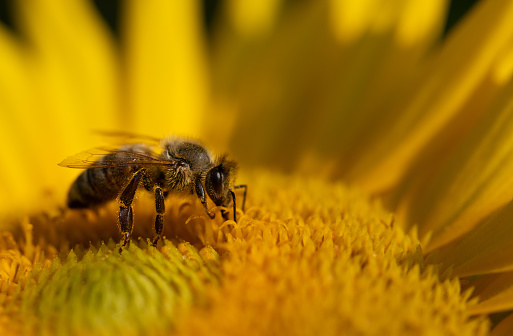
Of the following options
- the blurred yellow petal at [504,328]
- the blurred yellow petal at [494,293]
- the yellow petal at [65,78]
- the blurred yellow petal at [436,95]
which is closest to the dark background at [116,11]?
the yellow petal at [65,78]

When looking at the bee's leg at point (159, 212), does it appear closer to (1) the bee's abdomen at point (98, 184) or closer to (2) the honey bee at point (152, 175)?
(2) the honey bee at point (152, 175)

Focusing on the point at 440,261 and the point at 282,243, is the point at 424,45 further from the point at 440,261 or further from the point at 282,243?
the point at 282,243

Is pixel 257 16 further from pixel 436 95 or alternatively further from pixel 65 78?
pixel 436 95

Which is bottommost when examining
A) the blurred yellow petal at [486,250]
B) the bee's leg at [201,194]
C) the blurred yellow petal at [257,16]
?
the blurred yellow petal at [486,250]

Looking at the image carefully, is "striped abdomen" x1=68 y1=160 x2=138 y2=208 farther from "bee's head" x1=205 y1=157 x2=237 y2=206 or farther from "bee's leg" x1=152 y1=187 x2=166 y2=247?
"bee's head" x1=205 y1=157 x2=237 y2=206

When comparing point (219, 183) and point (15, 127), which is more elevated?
point (15, 127)

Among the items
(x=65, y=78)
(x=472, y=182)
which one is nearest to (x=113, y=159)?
(x=472, y=182)
